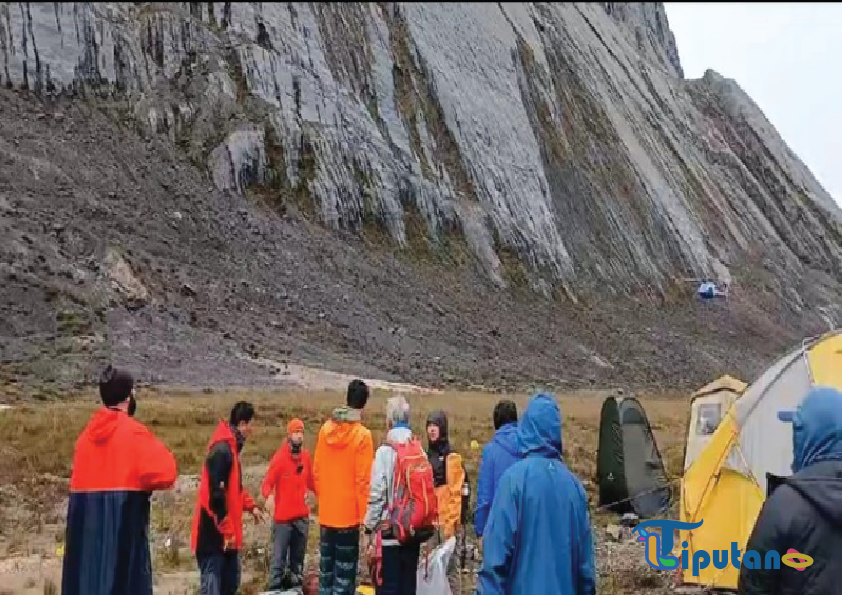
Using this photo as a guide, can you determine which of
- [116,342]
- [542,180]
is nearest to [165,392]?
[116,342]

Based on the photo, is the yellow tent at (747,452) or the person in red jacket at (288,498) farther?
the yellow tent at (747,452)

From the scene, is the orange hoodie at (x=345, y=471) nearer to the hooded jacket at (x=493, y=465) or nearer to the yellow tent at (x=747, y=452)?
the hooded jacket at (x=493, y=465)

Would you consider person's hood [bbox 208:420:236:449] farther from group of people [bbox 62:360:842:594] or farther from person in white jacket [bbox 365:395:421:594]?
person in white jacket [bbox 365:395:421:594]

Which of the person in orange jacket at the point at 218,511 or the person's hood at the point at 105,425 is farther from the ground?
the person's hood at the point at 105,425

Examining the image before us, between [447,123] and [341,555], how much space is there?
166ft

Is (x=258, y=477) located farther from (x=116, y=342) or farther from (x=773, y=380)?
(x=116, y=342)

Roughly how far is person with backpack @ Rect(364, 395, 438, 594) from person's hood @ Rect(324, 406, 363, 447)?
2.26 ft

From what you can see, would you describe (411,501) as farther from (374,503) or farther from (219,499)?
(219,499)

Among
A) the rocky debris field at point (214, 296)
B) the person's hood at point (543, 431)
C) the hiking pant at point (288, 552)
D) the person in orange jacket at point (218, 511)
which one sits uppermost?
the rocky debris field at point (214, 296)

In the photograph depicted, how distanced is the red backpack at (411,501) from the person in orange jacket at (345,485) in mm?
868

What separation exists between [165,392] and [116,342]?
17.4ft

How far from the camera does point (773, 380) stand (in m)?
9.73

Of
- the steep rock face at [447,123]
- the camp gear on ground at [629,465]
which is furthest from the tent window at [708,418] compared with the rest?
the steep rock face at [447,123]

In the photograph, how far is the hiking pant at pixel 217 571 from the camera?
7332mm
